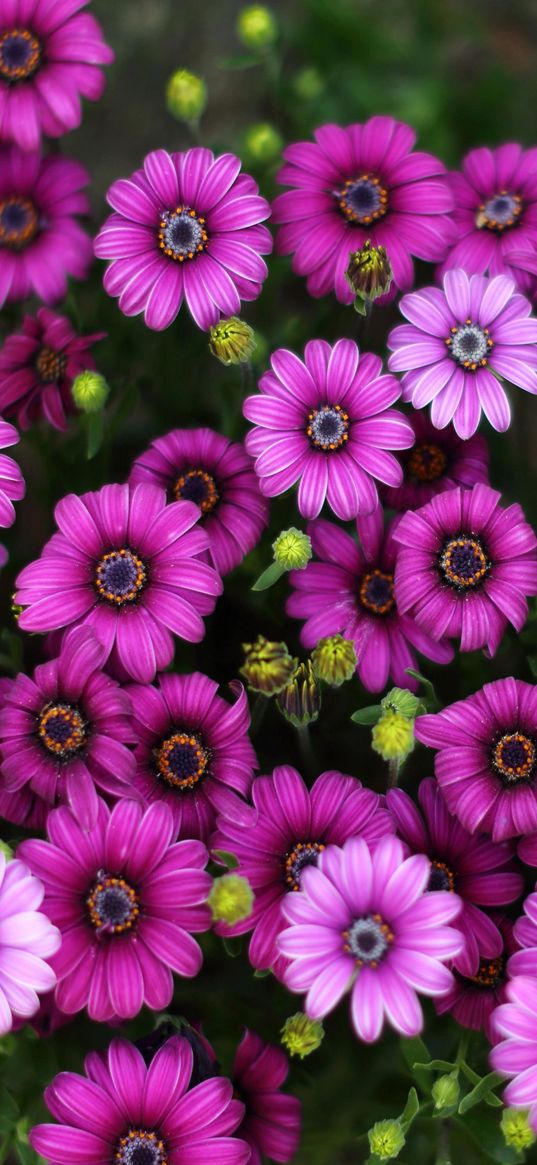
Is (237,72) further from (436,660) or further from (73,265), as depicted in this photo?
(436,660)

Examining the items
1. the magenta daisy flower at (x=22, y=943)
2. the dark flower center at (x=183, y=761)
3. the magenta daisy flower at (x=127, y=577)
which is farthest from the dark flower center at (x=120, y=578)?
the magenta daisy flower at (x=22, y=943)

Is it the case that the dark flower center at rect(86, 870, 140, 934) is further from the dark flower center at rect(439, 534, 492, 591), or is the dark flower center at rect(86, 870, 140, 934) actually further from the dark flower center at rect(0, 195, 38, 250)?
the dark flower center at rect(0, 195, 38, 250)

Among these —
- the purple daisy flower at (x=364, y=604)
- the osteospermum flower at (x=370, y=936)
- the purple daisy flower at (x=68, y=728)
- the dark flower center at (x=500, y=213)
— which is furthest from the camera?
the dark flower center at (x=500, y=213)

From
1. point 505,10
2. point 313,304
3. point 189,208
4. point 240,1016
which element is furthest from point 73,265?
point 505,10

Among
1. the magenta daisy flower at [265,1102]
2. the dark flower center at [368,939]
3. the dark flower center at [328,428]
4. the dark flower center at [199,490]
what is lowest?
the magenta daisy flower at [265,1102]

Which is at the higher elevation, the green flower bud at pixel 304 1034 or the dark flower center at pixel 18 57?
the dark flower center at pixel 18 57

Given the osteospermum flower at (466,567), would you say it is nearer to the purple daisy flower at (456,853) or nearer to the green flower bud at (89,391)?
the purple daisy flower at (456,853)

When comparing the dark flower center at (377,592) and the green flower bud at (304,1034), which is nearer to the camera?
the green flower bud at (304,1034)
